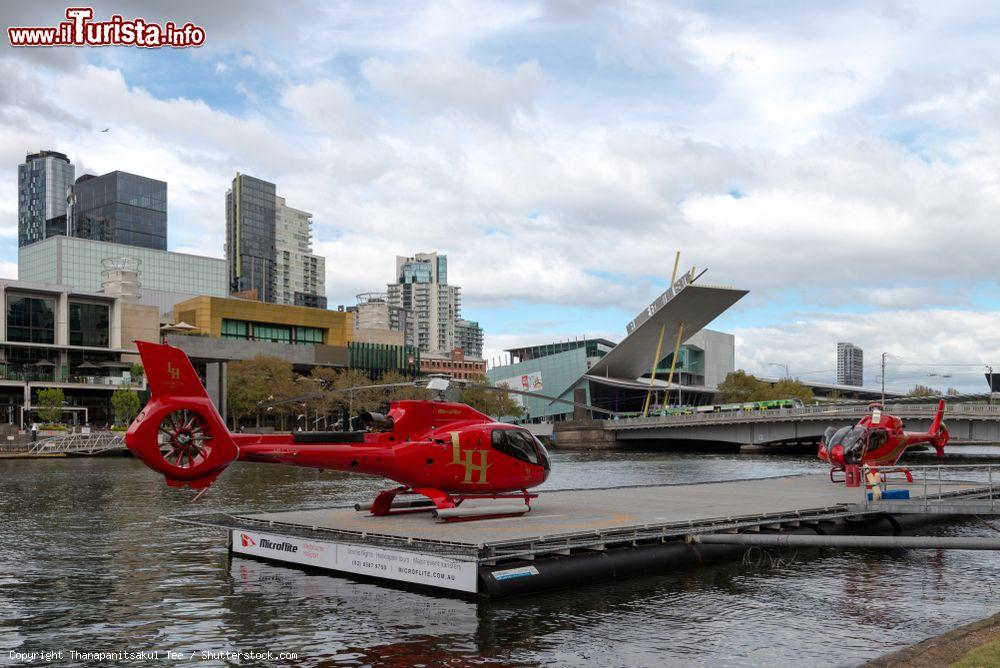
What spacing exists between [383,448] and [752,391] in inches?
6092

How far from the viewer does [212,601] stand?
2175 cm

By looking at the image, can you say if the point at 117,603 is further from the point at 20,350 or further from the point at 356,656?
the point at 20,350

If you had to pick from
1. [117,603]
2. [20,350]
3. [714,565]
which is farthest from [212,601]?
[20,350]

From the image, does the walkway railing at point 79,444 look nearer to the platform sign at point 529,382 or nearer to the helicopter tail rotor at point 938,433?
the helicopter tail rotor at point 938,433

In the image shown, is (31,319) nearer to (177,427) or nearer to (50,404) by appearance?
(50,404)

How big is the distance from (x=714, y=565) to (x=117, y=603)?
1566 centimetres

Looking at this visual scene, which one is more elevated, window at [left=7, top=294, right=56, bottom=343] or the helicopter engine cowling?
window at [left=7, top=294, right=56, bottom=343]

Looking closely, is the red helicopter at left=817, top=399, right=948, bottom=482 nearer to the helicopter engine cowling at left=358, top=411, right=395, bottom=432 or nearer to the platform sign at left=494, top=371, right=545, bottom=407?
the helicopter engine cowling at left=358, top=411, right=395, bottom=432

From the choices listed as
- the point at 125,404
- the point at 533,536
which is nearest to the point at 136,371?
the point at 125,404

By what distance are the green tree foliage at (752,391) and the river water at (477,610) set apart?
5590 inches

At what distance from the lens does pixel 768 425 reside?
4109 inches

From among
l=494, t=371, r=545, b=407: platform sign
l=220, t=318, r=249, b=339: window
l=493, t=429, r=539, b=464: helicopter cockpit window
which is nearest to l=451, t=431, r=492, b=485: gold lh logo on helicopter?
l=493, t=429, r=539, b=464: helicopter cockpit window

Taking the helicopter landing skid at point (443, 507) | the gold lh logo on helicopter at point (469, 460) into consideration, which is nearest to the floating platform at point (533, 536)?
the helicopter landing skid at point (443, 507)

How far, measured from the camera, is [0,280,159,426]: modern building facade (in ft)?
365
